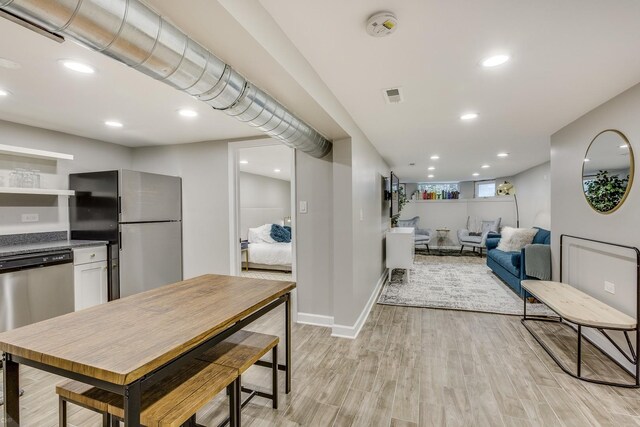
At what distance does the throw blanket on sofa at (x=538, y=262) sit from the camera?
11.8 ft

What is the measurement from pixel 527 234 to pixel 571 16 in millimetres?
4374

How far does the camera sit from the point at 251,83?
1.73 m

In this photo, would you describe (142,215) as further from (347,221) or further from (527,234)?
(527,234)

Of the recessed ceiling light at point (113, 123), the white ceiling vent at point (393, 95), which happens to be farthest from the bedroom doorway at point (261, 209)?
the white ceiling vent at point (393, 95)

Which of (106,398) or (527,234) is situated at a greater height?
(527,234)

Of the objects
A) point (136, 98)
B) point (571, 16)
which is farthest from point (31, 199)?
point (571, 16)

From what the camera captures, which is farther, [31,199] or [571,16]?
[31,199]

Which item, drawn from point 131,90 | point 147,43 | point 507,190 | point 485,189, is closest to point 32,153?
point 131,90

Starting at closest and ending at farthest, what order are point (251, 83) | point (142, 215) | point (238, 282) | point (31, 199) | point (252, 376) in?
point (251, 83), point (238, 282), point (252, 376), point (31, 199), point (142, 215)

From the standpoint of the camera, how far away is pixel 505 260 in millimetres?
4656

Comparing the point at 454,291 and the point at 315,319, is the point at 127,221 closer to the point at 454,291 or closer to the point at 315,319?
the point at 315,319

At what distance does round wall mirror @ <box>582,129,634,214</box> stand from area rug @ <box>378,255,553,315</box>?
1.64m

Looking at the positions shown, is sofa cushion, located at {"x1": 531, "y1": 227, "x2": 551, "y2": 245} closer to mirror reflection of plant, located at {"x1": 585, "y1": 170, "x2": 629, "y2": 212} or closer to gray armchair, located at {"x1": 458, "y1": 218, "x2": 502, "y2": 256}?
mirror reflection of plant, located at {"x1": 585, "y1": 170, "x2": 629, "y2": 212}

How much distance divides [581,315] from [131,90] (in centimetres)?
382
